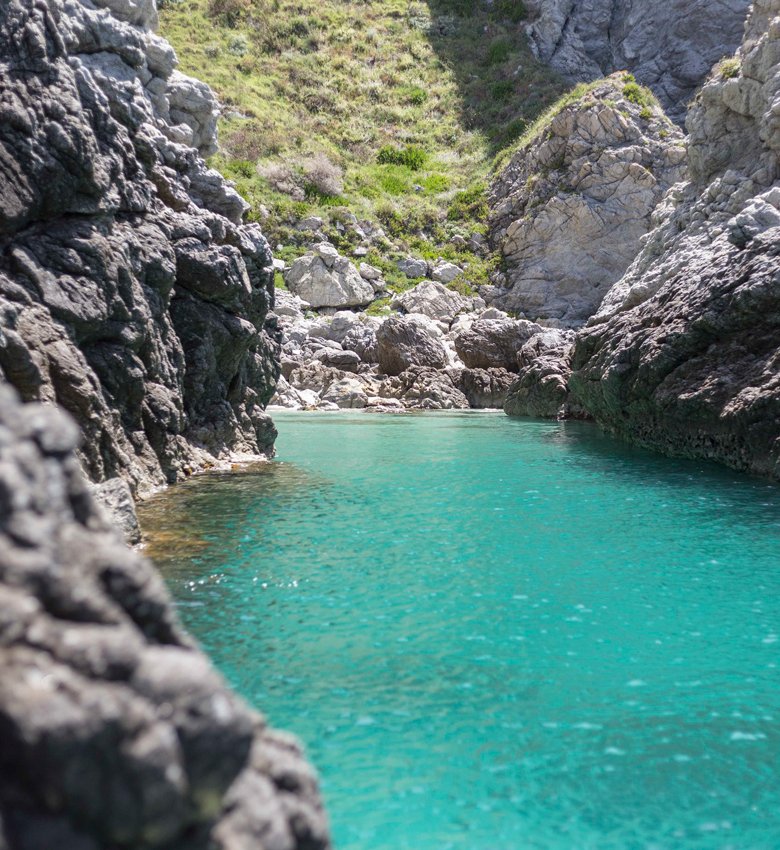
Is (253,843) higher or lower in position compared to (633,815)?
higher

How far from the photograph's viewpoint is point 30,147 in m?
11.2

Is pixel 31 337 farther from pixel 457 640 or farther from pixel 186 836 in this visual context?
pixel 186 836

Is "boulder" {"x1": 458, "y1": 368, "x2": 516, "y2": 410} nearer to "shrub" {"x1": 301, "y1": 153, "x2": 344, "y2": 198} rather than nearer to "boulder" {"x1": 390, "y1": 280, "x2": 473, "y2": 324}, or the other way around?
"boulder" {"x1": 390, "y1": 280, "x2": 473, "y2": 324}

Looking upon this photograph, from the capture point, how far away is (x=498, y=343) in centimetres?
4200

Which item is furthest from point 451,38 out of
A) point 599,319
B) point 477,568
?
point 477,568

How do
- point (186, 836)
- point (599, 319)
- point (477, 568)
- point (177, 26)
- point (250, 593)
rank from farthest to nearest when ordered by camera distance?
point (177, 26), point (599, 319), point (477, 568), point (250, 593), point (186, 836)

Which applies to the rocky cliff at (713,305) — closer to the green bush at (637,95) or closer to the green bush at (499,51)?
the green bush at (637,95)

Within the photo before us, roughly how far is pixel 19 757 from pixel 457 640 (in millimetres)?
5872

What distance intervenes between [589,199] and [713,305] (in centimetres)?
3397

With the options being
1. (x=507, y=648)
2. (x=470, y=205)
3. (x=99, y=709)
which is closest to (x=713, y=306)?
(x=507, y=648)

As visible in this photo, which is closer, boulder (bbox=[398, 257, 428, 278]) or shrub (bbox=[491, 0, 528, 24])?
boulder (bbox=[398, 257, 428, 278])

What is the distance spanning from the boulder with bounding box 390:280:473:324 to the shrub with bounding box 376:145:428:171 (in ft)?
61.9

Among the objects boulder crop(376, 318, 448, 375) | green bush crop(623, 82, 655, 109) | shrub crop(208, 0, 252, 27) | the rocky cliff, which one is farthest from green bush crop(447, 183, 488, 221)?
the rocky cliff

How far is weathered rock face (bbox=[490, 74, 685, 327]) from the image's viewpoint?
4875 centimetres
